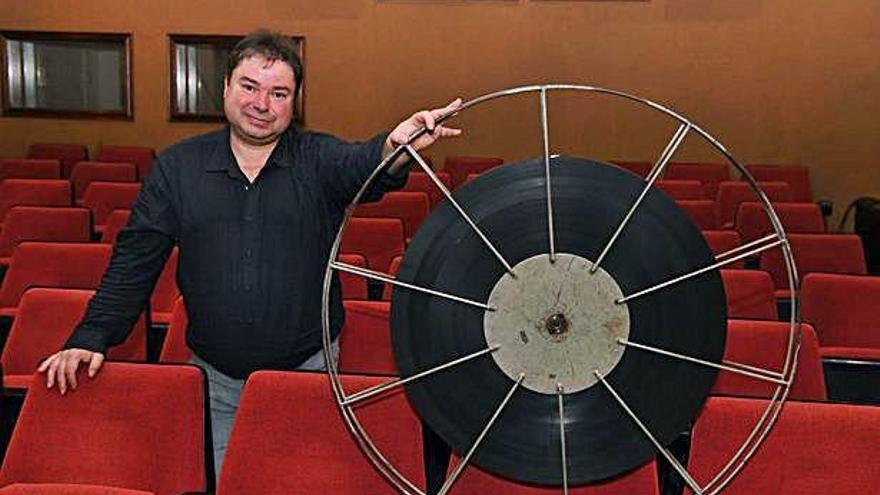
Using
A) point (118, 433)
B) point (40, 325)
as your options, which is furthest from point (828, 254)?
point (118, 433)

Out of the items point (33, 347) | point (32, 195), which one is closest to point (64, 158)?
point (32, 195)

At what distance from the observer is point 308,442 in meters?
2.22

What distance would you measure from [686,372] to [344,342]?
171 cm

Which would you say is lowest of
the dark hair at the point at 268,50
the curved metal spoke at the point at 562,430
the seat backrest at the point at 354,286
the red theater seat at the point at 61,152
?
the seat backrest at the point at 354,286

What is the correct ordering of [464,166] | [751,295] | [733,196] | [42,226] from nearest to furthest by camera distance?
[751,295] < [42,226] < [733,196] < [464,166]

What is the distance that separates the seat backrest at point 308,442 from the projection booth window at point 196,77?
22.7ft

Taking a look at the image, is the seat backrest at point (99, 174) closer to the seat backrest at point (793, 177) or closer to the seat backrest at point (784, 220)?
the seat backrest at point (784, 220)

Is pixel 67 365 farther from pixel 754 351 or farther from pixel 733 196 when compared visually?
pixel 733 196

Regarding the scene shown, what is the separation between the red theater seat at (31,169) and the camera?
7.62 metres

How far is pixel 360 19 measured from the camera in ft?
28.6

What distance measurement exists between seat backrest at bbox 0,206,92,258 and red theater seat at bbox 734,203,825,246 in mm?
3262

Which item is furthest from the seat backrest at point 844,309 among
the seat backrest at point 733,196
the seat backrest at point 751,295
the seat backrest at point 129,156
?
the seat backrest at point 129,156

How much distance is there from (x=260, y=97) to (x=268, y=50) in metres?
0.09

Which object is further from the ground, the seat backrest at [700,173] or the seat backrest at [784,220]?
the seat backrest at [700,173]
